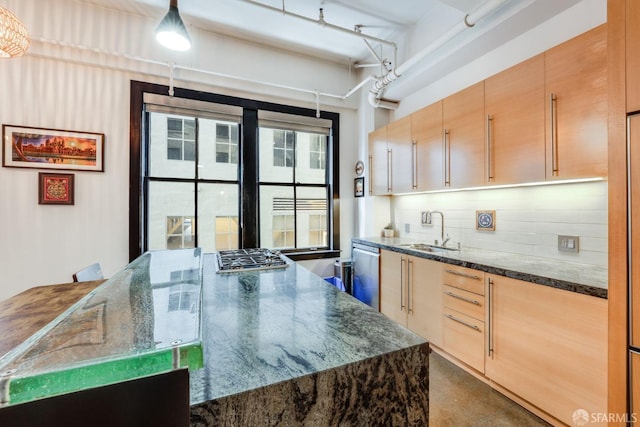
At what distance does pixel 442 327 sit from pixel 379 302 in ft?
3.09

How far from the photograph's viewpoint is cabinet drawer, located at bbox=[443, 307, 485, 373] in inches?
80.9

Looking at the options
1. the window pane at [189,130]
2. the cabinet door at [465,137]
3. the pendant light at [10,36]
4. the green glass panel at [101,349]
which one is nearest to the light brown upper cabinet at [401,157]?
the cabinet door at [465,137]

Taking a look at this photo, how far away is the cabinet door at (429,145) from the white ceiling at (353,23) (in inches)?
20.2

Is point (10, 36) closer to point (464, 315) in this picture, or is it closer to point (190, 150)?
point (190, 150)

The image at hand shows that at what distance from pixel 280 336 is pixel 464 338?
1913 millimetres

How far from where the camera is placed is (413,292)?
269cm

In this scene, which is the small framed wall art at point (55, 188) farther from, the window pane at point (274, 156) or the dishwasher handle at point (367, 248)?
the dishwasher handle at point (367, 248)

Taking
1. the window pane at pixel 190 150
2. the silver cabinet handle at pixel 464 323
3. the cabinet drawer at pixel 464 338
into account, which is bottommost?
the cabinet drawer at pixel 464 338

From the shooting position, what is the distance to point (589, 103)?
167 cm

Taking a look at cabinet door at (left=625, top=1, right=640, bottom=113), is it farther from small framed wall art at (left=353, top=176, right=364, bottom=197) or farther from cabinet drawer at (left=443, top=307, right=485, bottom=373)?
small framed wall art at (left=353, top=176, right=364, bottom=197)

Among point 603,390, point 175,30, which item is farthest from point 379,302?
point 175,30

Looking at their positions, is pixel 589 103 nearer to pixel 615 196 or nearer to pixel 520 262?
pixel 615 196

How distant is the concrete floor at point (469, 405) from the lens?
1.73m

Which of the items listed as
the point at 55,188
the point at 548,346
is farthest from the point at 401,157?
the point at 55,188
